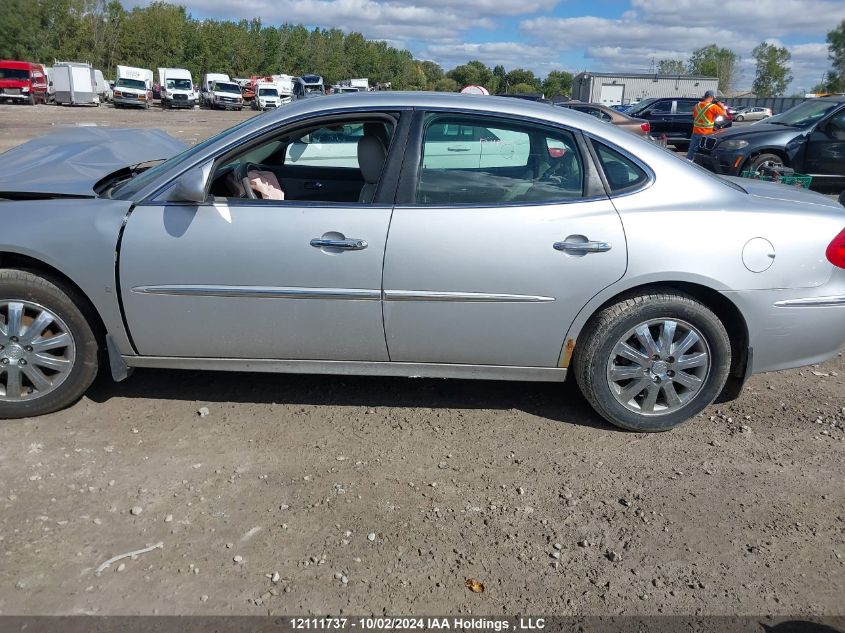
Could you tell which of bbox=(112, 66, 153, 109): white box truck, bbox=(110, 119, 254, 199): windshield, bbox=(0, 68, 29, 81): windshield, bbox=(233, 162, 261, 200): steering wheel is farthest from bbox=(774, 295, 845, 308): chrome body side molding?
bbox=(112, 66, 153, 109): white box truck

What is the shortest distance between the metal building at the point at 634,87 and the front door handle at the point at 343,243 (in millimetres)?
51981

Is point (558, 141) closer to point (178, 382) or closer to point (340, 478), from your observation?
point (340, 478)

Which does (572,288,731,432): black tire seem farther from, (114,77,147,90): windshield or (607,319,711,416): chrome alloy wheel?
(114,77,147,90): windshield

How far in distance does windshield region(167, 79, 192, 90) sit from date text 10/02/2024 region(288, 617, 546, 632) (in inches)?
2078

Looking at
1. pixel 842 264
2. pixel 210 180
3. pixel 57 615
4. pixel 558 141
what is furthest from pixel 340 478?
pixel 842 264

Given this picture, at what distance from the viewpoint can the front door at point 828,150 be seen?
12.2m

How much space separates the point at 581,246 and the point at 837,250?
4.39ft

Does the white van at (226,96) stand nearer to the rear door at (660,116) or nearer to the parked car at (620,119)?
the rear door at (660,116)

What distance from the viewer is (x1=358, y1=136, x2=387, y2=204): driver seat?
3.78m

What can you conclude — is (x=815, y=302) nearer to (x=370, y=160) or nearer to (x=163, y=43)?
(x=370, y=160)

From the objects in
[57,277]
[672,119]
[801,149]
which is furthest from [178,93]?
[57,277]

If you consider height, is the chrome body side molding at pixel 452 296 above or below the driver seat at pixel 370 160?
below

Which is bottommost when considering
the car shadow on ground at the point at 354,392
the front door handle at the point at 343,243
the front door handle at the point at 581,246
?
the car shadow on ground at the point at 354,392

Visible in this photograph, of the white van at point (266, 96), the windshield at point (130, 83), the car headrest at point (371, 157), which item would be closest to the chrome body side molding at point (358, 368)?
the car headrest at point (371, 157)
